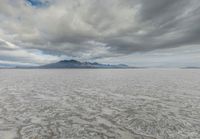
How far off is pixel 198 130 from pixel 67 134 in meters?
6.68

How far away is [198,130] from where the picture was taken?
662cm

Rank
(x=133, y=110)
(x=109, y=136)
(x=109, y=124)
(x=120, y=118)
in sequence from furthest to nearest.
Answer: (x=133, y=110) → (x=120, y=118) → (x=109, y=124) → (x=109, y=136)

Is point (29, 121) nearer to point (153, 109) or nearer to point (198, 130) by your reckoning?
point (153, 109)

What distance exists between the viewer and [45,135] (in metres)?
6.10

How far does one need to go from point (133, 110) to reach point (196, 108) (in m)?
5.02

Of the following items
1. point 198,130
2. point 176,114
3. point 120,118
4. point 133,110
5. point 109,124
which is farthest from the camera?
point 133,110

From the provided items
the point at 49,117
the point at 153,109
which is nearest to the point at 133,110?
the point at 153,109

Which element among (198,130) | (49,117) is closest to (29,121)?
(49,117)

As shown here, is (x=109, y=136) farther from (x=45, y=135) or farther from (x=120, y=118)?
(x=45, y=135)

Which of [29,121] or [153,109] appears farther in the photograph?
[153,109]

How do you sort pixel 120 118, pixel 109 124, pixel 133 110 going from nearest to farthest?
1. pixel 109 124
2. pixel 120 118
3. pixel 133 110

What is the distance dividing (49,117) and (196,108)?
1101 cm

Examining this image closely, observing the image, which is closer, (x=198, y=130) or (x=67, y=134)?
(x=67, y=134)

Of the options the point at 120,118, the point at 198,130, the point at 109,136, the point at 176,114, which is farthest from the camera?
the point at 176,114
